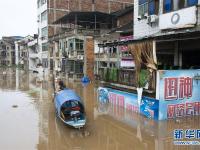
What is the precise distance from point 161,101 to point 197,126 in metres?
2.31

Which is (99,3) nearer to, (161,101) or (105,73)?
(105,73)

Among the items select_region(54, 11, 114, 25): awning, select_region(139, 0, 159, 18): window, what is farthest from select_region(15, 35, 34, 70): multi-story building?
select_region(139, 0, 159, 18): window

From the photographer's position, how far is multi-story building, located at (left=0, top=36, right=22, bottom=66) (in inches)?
4027

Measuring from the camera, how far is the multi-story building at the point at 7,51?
10229 cm

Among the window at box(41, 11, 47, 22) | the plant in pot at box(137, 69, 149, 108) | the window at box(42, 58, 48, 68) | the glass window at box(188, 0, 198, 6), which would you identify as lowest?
the plant in pot at box(137, 69, 149, 108)

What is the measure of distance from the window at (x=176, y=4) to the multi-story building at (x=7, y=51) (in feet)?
291

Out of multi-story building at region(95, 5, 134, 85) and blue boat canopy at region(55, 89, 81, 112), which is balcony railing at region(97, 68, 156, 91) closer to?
multi-story building at region(95, 5, 134, 85)

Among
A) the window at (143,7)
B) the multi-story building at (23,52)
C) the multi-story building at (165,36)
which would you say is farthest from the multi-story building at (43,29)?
the multi-story building at (165,36)

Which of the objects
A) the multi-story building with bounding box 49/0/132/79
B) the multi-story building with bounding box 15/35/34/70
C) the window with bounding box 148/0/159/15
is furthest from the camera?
the multi-story building with bounding box 15/35/34/70

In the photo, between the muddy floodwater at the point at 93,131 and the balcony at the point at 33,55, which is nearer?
the muddy floodwater at the point at 93,131

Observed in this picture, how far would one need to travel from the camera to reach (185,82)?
16500 mm

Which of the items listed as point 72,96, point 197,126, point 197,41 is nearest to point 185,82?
point 197,126

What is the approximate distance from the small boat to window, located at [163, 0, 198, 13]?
970cm

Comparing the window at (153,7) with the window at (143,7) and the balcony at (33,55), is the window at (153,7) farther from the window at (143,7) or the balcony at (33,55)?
the balcony at (33,55)
